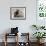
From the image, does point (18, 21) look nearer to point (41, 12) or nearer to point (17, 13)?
point (17, 13)

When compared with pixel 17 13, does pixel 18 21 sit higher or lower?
lower

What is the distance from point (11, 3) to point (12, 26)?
3.65 feet

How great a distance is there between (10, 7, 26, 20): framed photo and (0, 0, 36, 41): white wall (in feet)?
0.48

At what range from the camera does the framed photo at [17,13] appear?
746cm

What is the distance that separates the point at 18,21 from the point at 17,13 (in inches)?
15.5

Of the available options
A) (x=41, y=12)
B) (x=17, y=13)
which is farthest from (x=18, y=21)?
(x=41, y=12)

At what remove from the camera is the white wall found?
7.46 m

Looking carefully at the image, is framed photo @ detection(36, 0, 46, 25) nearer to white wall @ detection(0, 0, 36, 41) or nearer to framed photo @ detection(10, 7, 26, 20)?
white wall @ detection(0, 0, 36, 41)

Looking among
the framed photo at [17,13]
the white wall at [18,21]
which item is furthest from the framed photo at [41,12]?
the framed photo at [17,13]

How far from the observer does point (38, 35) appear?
699 cm

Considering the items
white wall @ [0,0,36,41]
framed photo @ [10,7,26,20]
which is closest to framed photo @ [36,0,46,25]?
white wall @ [0,0,36,41]

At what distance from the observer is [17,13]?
7484 millimetres

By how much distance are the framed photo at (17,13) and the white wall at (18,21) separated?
0.15 m

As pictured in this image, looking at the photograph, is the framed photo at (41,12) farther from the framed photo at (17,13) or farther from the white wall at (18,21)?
the framed photo at (17,13)
